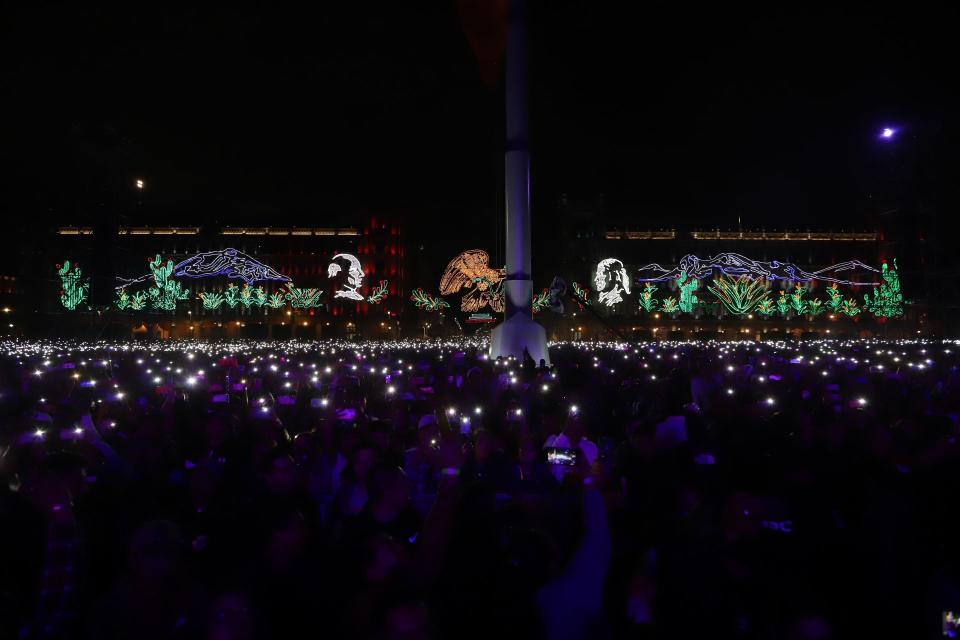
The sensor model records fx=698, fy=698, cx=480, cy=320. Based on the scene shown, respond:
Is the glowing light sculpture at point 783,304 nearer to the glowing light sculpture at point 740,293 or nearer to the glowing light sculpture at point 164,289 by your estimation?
the glowing light sculpture at point 740,293

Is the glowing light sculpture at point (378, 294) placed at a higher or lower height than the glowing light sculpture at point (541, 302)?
higher

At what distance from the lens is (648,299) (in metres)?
70.9

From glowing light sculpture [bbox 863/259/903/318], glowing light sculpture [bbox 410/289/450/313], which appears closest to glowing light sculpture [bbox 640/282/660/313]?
glowing light sculpture [bbox 863/259/903/318]

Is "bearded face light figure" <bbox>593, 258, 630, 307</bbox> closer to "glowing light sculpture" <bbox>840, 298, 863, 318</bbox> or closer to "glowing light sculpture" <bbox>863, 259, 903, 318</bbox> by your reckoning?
"glowing light sculpture" <bbox>863, 259, 903, 318</bbox>

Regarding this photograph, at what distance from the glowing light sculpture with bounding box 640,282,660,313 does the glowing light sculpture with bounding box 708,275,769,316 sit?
22.2 ft

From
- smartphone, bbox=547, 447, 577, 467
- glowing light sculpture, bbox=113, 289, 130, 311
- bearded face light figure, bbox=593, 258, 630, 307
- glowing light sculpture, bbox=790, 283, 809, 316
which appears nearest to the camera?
smartphone, bbox=547, 447, 577, 467

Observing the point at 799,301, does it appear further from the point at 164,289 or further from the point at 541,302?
the point at 164,289

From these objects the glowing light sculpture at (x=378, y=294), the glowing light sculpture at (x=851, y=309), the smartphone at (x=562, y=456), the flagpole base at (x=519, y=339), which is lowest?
the smartphone at (x=562, y=456)

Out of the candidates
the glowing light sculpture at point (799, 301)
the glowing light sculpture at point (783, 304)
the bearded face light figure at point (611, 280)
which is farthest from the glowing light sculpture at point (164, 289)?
the glowing light sculpture at point (799, 301)

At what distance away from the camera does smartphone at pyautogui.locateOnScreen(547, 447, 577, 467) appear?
24.0 ft

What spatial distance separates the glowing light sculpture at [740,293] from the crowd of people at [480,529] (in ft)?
177

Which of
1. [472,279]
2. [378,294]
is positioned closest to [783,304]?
[472,279]

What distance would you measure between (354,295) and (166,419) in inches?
2772

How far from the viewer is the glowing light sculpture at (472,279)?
137 ft
